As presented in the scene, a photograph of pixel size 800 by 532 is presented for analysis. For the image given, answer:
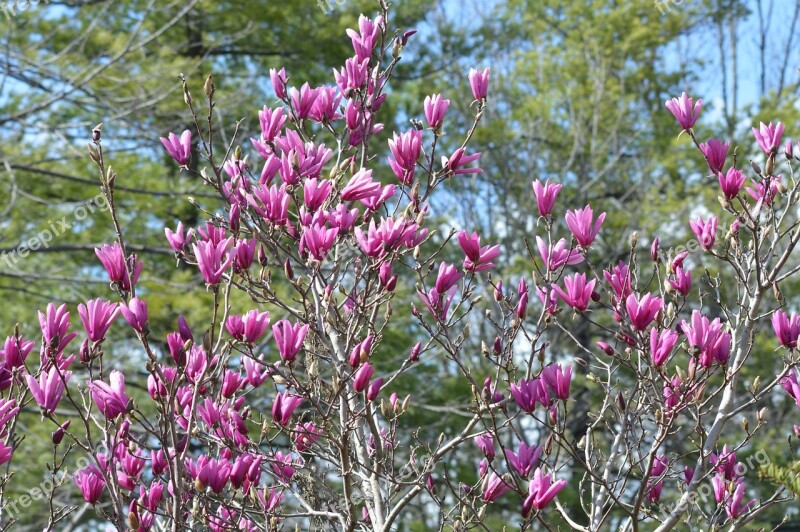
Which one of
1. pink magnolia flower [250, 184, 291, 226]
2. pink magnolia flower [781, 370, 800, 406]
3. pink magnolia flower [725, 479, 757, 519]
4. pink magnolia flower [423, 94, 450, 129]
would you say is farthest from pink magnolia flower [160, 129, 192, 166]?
pink magnolia flower [725, 479, 757, 519]

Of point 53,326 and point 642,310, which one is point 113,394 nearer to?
point 53,326

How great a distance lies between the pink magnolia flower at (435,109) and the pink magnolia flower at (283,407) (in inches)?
37.5

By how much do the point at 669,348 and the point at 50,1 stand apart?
7829 millimetres

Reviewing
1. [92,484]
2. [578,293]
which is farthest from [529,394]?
[92,484]

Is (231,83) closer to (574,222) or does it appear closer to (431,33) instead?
(431,33)

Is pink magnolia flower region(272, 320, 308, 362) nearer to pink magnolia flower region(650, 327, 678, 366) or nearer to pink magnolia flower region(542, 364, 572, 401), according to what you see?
pink magnolia flower region(542, 364, 572, 401)

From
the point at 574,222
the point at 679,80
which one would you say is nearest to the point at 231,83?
the point at 679,80

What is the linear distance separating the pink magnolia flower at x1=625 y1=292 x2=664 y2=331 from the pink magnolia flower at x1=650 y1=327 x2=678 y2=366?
4 cm

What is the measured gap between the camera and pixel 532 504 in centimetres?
220

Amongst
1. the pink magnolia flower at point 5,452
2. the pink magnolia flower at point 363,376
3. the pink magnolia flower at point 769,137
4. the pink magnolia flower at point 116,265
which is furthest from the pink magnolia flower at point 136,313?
the pink magnolia flower at point 769,137

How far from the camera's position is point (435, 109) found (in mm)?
2533

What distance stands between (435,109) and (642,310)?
0.89 meters

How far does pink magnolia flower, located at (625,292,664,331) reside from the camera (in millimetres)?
2174

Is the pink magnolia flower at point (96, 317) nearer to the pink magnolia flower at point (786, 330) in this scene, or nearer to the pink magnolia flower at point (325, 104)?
the pink magnolia flower at point (325, 104)
